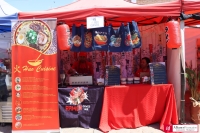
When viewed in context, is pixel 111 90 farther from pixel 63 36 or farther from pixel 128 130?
pixel 63 36

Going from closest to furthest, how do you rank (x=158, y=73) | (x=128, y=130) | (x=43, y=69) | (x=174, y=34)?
1. (x=174, y=34)
2. (x=43, y=69)
3. (x=128, y=130)
4. (x=158, y=73)

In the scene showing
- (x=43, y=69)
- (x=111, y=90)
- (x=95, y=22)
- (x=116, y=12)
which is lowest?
(x=111, y=90)

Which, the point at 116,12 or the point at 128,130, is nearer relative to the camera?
the point at 116,12

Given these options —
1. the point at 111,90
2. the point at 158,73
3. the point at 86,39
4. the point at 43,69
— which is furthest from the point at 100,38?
the point at 158,73

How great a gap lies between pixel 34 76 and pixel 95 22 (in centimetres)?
148

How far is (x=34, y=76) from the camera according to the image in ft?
12.6

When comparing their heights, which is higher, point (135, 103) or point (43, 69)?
point (43, 69)

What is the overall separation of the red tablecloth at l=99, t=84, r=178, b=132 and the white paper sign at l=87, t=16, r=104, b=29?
1.21 metres

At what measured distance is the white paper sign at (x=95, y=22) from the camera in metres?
3.85

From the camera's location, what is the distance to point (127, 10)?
3.92 metres

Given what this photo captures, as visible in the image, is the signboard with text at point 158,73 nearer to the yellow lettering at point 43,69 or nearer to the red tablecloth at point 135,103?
the red tablecloth at point 135,103

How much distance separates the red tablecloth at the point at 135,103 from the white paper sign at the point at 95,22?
1.21 m

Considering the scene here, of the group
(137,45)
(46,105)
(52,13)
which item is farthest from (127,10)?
(46,105)

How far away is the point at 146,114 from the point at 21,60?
2582 mm
